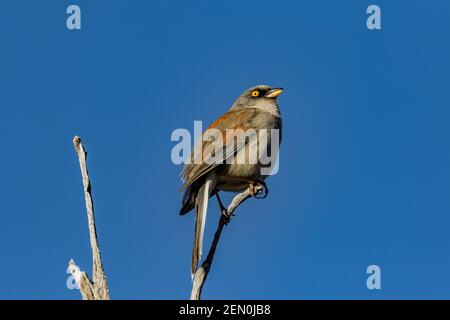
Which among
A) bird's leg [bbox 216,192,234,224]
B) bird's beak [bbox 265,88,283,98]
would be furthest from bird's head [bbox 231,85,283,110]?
bird's leg [bbox 216,192,234,224]

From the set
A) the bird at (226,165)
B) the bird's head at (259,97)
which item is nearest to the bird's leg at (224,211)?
the bird at (226,165)

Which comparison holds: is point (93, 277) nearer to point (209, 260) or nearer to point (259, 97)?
point (209, 260)

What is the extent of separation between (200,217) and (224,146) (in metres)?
1.29

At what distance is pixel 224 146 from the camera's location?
786cm

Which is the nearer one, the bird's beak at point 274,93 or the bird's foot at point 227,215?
the bird's foot at point 227,215

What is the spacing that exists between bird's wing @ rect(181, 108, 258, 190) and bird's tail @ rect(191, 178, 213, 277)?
191mm

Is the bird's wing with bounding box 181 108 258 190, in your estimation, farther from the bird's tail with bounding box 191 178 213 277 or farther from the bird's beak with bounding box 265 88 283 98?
the bird's beak with bounding box 265 88 283 98

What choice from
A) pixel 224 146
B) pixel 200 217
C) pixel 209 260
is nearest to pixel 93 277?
pixel 209 260

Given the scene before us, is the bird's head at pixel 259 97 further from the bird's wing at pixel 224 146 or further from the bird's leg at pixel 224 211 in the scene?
the bird's leg at pixel 224 211

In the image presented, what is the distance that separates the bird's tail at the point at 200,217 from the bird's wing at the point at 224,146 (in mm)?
191

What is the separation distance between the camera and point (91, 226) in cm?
473

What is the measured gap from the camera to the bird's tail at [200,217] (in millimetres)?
6105
